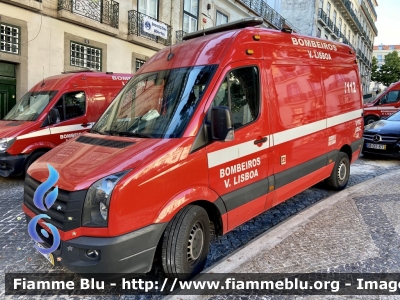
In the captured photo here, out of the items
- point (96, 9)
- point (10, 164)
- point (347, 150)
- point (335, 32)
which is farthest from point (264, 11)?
point (10, 164)

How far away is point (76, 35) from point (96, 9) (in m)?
1.52

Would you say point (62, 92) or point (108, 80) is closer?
point (62, 92)

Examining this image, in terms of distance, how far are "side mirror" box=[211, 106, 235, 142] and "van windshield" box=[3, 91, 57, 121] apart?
5341 mm

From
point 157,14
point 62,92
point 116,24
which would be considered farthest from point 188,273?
point 157,14

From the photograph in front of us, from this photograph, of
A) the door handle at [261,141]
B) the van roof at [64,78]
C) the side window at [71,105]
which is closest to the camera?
the door handle at [261,141]

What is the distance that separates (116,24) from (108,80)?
6.65 m

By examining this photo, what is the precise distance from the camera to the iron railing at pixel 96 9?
1211 cm

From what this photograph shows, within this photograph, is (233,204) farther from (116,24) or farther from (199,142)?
(116,24)

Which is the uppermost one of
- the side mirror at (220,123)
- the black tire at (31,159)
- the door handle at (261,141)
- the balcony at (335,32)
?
the balcony at (335,32)

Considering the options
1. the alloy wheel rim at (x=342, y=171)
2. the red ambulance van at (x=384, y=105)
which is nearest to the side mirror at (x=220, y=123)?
the alloy wheel rim at (x=342, y=171)

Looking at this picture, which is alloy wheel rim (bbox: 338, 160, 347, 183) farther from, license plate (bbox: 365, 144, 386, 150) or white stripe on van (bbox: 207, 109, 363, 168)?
license plate (bbox: 365, 144, 386, 150)

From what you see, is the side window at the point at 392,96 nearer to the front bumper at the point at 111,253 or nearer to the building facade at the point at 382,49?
the front bumper at the point at 111,253

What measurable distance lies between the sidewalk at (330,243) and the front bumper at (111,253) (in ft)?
2.50

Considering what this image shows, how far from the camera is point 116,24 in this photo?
45.8 ft
